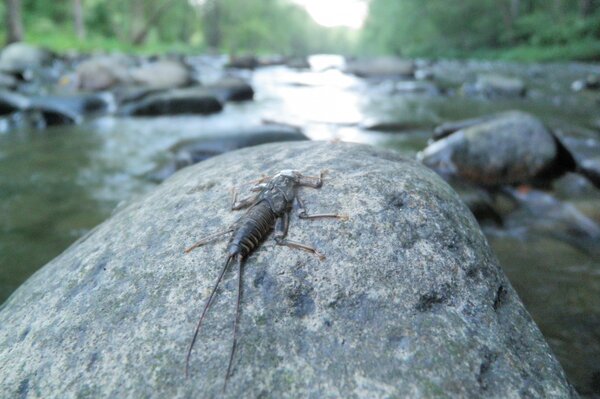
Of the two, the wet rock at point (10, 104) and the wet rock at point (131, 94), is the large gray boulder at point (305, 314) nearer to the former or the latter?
the wet rock at point (10, 104)

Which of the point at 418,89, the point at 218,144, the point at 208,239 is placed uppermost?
the point at 208,239

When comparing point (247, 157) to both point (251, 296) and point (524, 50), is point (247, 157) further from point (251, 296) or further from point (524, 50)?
point (524, 50)

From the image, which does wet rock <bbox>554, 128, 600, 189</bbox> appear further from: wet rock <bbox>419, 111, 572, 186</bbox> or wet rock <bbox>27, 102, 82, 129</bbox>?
wet rock <bbox>27, 102, 82, 129</bbox>

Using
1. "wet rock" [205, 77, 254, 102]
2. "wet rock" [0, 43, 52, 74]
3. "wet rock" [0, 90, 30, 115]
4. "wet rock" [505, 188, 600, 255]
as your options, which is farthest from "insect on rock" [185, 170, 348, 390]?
"wet rock" [0, 43, 52, 74]

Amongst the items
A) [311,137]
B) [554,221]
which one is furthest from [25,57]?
[554,221]

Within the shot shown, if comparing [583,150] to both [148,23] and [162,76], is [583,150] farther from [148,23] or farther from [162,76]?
[148,23]

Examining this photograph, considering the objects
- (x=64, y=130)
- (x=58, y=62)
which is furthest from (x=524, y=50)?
(x=64, y=130)
